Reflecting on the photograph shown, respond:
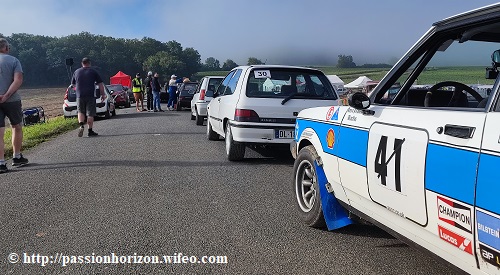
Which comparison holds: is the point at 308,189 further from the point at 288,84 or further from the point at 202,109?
the point at 202,109

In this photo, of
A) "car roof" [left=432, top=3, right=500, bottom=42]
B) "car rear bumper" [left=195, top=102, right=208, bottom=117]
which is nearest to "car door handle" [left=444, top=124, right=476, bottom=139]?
"car roof" [left=432, top=3, right=500, bottom=42]

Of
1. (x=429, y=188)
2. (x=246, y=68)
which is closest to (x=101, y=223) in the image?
(x=429, y=188)

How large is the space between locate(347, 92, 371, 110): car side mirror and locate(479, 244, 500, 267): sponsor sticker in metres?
1.35

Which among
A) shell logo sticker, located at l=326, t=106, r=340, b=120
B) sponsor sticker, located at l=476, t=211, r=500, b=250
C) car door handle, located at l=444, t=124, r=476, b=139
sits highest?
shell logo sticker, located at l=326, t=106, r=340, b=120

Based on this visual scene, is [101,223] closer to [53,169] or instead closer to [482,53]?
[53,169]

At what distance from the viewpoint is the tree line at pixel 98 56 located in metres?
109

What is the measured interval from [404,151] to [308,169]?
176 centimetres

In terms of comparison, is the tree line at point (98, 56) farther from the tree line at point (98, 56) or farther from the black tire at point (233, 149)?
the black tire at point (233, 149)

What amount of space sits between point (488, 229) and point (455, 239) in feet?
0.86

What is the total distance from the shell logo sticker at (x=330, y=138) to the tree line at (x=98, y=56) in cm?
8803

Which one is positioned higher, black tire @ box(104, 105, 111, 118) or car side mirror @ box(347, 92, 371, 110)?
car side mirror @ box(347, 92, 371, 110)

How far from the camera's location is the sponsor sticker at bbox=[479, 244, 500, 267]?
191cm

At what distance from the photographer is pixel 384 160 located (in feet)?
8.93

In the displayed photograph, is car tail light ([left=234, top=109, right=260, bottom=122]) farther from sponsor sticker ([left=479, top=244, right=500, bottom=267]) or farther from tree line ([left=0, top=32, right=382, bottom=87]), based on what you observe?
tree line ([left=0, top=32, right=382, bottom=87])
